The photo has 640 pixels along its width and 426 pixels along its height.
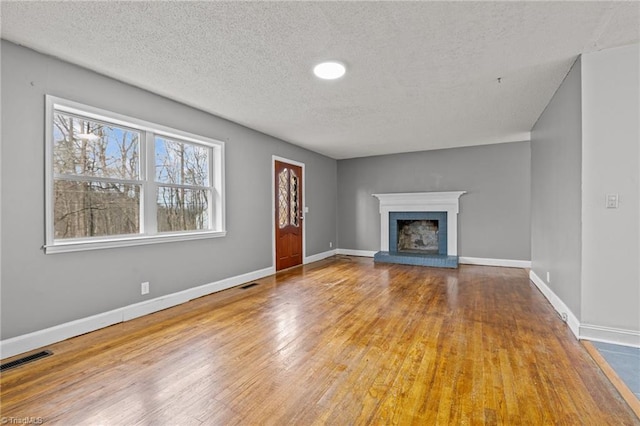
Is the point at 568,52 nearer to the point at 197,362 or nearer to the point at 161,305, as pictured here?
the point at 197,362

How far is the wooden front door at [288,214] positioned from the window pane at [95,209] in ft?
8.46

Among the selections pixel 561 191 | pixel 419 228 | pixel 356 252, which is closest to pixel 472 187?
pixel 419 228

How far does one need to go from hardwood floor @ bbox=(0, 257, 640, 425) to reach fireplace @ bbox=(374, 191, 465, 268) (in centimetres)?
265

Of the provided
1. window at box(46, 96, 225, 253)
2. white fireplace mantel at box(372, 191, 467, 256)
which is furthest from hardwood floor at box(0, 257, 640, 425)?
white fireplace mantel at box(372, 191, 467, 256)

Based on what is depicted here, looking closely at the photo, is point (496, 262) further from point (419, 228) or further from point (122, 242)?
point (122, 242)

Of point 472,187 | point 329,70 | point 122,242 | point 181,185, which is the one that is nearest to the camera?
point 329,70

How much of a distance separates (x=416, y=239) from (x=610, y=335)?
14.8 ft

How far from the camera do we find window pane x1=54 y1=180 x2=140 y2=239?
2.74m

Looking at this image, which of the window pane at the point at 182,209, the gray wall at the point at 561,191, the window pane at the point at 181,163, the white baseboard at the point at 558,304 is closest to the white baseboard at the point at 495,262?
the white baseboard at the point at 558,304

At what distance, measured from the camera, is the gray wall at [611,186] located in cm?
241

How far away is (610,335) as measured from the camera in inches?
97.7

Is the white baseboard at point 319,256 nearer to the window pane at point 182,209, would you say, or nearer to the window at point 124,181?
the window at point 124,181

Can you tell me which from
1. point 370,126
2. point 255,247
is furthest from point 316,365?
point 370,126

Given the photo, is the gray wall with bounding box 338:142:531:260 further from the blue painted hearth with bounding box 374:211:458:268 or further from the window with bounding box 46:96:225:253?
the window with bounding box 46:96:225:253
